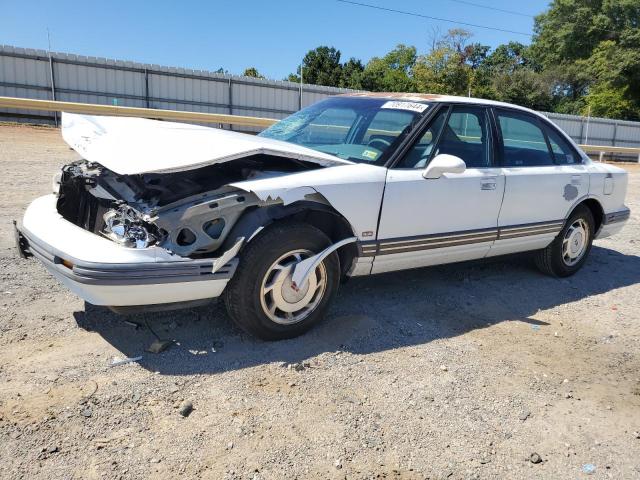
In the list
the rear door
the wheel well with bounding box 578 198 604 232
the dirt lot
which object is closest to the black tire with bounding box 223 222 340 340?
the dirt lot

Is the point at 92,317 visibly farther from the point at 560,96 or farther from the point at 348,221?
the point at 560,96

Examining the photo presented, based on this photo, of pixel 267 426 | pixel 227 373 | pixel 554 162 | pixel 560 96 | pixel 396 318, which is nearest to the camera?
pixel 267 426

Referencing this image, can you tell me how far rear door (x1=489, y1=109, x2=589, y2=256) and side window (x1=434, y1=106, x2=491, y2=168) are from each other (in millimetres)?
170

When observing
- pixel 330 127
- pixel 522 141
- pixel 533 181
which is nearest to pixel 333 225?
pixel 330 127

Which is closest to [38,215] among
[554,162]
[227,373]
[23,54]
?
[227,373]

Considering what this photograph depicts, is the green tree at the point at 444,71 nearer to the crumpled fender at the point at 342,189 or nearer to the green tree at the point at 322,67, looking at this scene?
the green tree at the point at 322,67

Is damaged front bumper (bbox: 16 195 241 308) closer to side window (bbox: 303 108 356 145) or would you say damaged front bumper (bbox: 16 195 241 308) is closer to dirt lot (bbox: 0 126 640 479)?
dirt lot (bbox: 0 126 640 479)

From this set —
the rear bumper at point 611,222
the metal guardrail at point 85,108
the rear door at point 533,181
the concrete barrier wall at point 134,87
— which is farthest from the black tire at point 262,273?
the concrete barrier wall at point 134,87

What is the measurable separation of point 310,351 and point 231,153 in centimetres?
132

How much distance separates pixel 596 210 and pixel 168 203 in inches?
175

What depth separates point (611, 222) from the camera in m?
5.82

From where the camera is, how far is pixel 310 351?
11.6 feet

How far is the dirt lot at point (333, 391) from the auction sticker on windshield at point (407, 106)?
4.94 ft

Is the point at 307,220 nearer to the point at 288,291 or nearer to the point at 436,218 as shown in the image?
the point at 288,291
